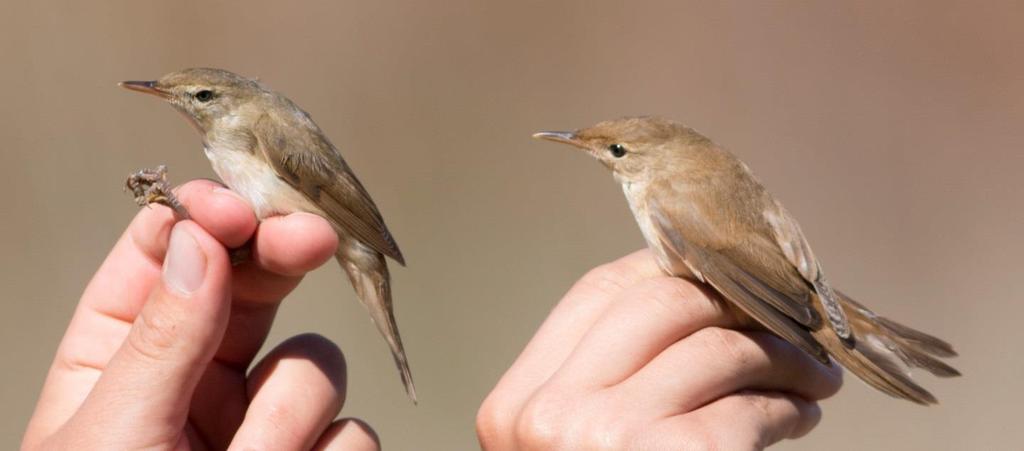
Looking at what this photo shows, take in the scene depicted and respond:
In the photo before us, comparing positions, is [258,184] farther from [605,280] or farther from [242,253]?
[605,280]

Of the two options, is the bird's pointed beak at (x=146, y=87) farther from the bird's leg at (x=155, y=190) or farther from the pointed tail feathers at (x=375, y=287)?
the pointed tail feathers at (x=375, y=287)

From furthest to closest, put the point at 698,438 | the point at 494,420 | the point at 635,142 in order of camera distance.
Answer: the point at 635,142 < the point at 494,420 < the point at 698,438

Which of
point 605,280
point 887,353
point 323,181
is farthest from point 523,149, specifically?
point 605,280

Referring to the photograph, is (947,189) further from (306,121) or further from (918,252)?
(306,121)

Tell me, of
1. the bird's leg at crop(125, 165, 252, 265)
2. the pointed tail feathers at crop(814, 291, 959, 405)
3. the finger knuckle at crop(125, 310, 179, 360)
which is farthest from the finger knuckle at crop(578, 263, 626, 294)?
the finger knuckle at crop(125, 310, 179, 360)

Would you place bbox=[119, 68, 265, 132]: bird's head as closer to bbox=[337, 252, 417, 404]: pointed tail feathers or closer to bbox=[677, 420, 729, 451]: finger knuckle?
bbox=[337, 252, 417, 404]: pointed tail feathers

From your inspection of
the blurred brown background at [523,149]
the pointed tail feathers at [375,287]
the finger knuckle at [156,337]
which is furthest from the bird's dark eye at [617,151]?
the blurred brown background at [523,149]

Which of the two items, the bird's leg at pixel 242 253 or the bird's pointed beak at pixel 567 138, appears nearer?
the bird's leg at pixel 242 253
